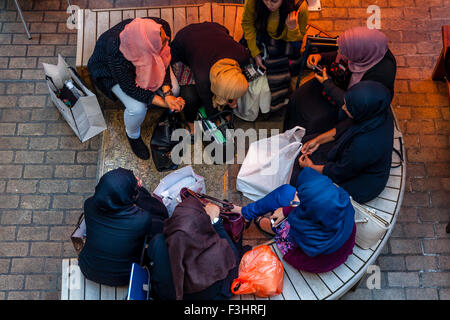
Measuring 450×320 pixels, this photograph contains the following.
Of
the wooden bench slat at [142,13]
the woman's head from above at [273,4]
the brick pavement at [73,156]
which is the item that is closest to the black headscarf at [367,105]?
the woman's head from above at [273,4]

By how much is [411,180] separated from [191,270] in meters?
2.55

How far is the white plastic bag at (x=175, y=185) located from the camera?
Answer: 3.61 meters

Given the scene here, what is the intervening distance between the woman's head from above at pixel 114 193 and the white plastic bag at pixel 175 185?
672mm

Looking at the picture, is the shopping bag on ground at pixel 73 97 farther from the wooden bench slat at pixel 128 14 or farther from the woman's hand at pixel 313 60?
the woman's hand at pixel 313 60

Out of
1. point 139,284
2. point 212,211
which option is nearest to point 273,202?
point 212,211

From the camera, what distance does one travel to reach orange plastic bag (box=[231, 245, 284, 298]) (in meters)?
3.05

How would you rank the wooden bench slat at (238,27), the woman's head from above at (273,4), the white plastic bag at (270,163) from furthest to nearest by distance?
the wooden bench slat at (238,27), the white plastic bag at (270,163), the woman's head from above at (273,4)

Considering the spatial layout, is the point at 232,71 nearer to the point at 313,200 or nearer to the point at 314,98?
the point at 314,98

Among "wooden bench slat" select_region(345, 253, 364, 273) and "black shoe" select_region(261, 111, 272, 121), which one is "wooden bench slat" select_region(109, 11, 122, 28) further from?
"wooden bench slat" select_region(345, 253, 364, 273)

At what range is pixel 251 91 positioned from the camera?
12.9 ft

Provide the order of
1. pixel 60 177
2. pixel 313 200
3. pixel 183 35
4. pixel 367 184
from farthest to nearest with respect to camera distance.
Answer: pixel 60 177
pixel 183 35
pixel 367 184
pixel 313 200

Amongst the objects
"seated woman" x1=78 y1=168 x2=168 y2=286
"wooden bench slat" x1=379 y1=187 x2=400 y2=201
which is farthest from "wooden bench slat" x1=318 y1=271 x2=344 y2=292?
"seated woman" x1=78 y1=168 x2=168 y2=286

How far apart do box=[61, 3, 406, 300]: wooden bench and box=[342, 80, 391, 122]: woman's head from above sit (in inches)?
27.6
